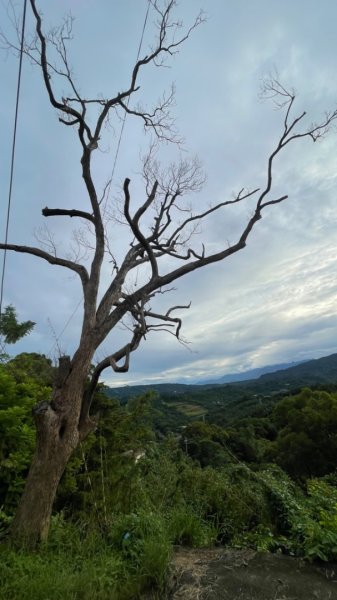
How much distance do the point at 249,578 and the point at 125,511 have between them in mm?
1838

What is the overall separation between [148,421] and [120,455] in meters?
1.12

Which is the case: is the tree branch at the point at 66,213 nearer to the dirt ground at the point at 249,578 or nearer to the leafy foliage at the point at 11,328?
the dirt ground at the point at 249,578

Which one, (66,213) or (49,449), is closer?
(49,449)

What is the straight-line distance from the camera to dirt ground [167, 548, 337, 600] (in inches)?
119

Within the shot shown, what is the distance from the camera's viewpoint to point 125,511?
4.63 metres

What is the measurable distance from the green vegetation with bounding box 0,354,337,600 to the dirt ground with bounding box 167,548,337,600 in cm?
16

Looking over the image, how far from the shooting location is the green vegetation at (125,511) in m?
3.02

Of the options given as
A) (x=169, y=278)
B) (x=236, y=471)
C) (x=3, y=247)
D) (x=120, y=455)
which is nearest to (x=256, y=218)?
(x=169, y=278)

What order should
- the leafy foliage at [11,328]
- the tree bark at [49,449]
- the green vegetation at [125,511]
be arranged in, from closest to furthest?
the green vegetation at [125,511]
the tree bark at [49,449]
the leafy foliage at [11,328]

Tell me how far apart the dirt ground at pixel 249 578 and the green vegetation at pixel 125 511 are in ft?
0.53

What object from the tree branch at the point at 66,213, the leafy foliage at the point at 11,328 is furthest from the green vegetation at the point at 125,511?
the leafy foliage at the point at 11,328

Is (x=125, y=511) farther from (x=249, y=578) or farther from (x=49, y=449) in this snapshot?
(x=249, y=578)

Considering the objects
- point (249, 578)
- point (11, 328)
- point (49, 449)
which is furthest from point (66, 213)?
point (11, 328)

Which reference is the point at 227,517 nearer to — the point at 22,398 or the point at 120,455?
the point at 120,455
